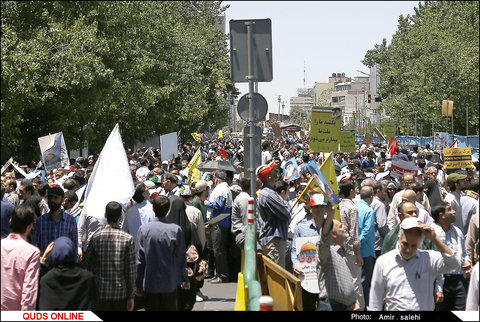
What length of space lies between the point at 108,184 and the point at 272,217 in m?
2.45

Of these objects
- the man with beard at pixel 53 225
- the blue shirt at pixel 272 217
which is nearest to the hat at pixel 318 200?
the blue shirt at pixel 272 217

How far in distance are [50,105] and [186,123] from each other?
29314mm

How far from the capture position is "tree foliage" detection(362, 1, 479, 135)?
140ft

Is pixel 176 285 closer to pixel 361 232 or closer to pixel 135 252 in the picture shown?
pixel 135 252

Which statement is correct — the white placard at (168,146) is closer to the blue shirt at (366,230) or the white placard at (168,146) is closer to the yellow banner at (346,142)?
the yellow banner at (346,142)

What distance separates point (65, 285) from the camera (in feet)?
22.9

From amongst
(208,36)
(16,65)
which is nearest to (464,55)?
(16,65)

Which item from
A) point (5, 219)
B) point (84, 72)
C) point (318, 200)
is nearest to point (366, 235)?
point (318, 200)

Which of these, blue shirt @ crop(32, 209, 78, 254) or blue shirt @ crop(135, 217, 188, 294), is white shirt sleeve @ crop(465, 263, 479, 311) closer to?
blue shirt @ crop(135, 217, 188, 294)

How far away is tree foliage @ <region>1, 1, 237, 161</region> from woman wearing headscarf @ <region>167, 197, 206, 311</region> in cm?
1270

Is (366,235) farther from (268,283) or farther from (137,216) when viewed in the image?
(137,216)

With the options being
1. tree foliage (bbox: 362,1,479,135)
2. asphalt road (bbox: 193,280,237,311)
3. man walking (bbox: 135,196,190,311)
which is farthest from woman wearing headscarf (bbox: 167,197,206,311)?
tree foliage (bbox: 362,1,479,135)

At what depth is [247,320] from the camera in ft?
20.9

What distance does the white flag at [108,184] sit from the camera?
9.34 metres
